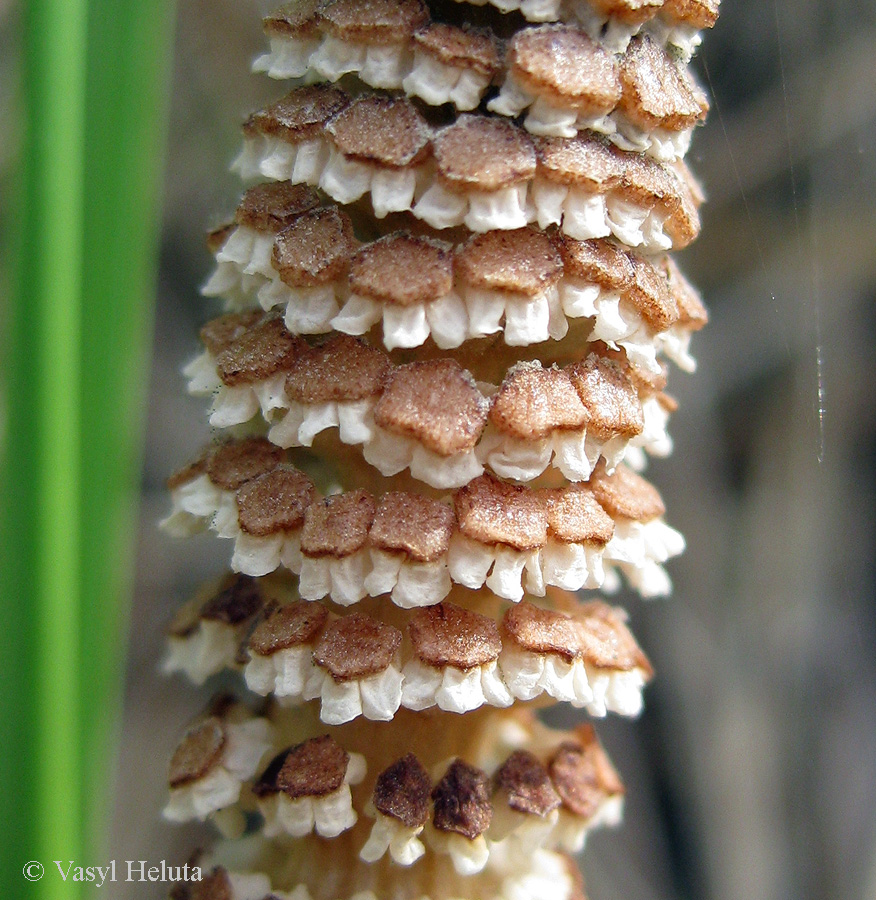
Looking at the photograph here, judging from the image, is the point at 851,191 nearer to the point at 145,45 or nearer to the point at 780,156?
the point at 780,156

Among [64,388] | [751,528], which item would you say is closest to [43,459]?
[64,388]

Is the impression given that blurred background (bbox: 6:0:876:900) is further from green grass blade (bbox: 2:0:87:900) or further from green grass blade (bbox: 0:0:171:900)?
green grass blade (bbox: 2:0:87:900)

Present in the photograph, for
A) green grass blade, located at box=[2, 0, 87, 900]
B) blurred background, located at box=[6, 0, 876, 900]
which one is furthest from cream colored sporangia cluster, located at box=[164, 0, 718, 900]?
blurred background, located at box=[6, 0, 876, 900]

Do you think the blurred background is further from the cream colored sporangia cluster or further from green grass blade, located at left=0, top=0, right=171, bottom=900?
the cream colored sporangia cluster

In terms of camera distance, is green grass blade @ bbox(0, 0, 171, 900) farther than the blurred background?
No

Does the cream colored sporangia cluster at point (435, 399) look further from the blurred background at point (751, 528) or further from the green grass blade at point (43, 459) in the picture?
the blurred background at point (751, 528)

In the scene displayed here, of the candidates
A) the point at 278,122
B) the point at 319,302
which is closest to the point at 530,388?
the point at 319,302
